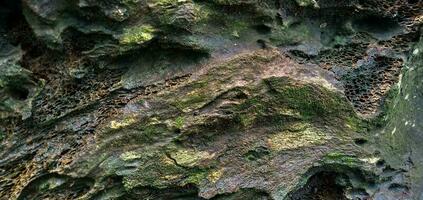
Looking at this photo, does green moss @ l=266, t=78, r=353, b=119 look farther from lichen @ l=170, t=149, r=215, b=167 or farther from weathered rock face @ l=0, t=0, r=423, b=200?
lichen @ l=170, t=149, r=215, b=167

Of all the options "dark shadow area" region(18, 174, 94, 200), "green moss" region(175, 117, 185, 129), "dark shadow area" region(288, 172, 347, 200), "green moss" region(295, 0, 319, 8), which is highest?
"green moss" region(295, 0, 319, 8)

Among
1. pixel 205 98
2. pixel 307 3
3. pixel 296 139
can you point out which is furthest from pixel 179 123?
pixel 307 3

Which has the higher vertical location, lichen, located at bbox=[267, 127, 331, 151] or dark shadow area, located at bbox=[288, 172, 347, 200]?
lichen, located at bbox=[267, 127, 331, 151]

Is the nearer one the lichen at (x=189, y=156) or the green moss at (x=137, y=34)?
the green moss at (x=137, y=34)

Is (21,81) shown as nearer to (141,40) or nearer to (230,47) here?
(141,40)

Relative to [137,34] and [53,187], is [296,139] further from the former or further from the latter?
[53,187]

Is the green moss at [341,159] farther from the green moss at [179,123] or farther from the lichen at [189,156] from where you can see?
the green moss at [179,123]

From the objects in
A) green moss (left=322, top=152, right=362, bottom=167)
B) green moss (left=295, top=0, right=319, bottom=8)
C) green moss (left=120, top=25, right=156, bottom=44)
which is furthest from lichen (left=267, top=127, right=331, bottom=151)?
green moss (left=120, top=25, right=156, bottom=44)

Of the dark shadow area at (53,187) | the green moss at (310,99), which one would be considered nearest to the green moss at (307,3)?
the green moss at (310,99)
